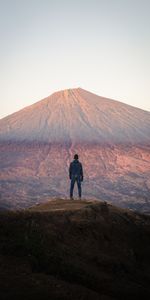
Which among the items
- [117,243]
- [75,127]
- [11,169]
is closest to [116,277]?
[117,243]

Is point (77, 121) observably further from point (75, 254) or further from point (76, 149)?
point (75, 254)

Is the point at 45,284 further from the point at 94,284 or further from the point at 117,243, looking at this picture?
the point at 117,243

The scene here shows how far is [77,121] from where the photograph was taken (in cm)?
10125

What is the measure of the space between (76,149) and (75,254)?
7350 centimetres

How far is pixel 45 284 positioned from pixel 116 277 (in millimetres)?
3077

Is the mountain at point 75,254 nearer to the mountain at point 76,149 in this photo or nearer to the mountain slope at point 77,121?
the mountain at point 76,149

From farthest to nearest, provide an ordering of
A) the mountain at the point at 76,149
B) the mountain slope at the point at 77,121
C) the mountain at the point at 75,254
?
the mountain slope at the point at 77,121, the mountain at the point at 76,149, the mountain at the point at 75,254

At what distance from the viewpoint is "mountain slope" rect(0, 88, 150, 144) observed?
302ft

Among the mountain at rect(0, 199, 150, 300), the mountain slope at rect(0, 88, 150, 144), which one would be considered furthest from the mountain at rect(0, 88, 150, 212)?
the mountain at rect(0, 199, 150, 300)

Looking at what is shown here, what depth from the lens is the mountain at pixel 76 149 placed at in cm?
6119

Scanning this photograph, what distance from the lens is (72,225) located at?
11.9 m

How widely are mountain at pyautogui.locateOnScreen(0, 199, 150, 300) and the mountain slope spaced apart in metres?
74.5

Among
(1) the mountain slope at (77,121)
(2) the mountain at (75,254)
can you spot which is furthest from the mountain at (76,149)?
(2) the mountain at (75,254)

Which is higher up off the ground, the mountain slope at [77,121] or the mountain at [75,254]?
the mountain slope at [77,121]
